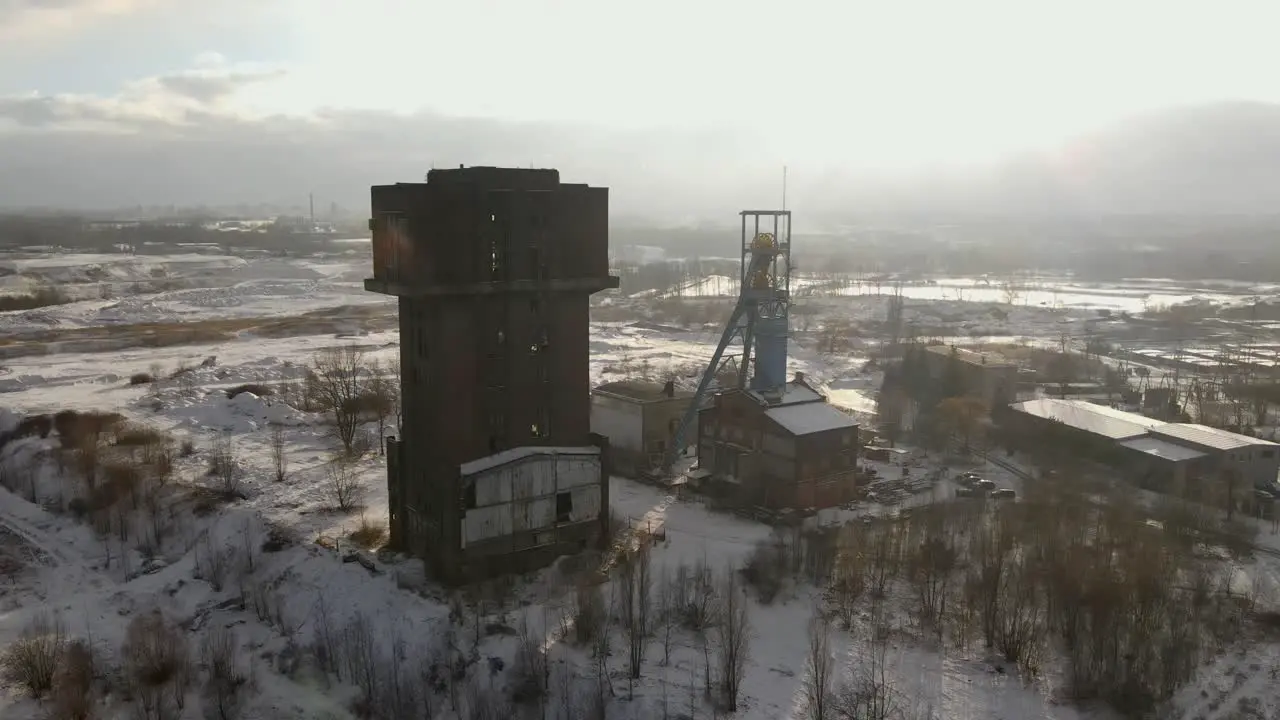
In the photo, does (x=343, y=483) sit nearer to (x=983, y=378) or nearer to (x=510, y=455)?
(x=510, y=455)

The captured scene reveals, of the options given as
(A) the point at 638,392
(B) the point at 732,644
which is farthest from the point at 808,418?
(B) the point at 732,644

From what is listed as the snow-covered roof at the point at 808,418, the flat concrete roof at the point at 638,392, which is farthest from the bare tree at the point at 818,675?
the flat concrete roof at the point at 638,392

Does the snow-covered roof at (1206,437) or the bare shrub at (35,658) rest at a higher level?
the snow-covered roof at (1206,437)

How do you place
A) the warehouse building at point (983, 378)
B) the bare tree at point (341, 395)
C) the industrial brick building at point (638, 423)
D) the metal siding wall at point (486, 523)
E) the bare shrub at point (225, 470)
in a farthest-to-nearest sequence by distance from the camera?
the warehouse building at point (983, 378) → the bare tree at point (341, 395) → the industrial brick building at point (638, 423) → the bare shrub at point (225, 470) → the metal siding wall at point (486, 523)

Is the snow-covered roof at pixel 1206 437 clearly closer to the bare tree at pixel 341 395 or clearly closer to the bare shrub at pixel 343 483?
the bare shrub at pixel 343 483

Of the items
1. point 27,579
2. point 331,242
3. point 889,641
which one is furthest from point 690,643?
point 331,242

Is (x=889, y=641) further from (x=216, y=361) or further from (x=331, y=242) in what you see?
(x=331, y=242)

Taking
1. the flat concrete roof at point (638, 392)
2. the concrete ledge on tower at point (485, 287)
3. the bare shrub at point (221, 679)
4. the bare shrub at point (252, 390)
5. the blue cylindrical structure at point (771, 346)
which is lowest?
the bare shrub at point (221, 679)
